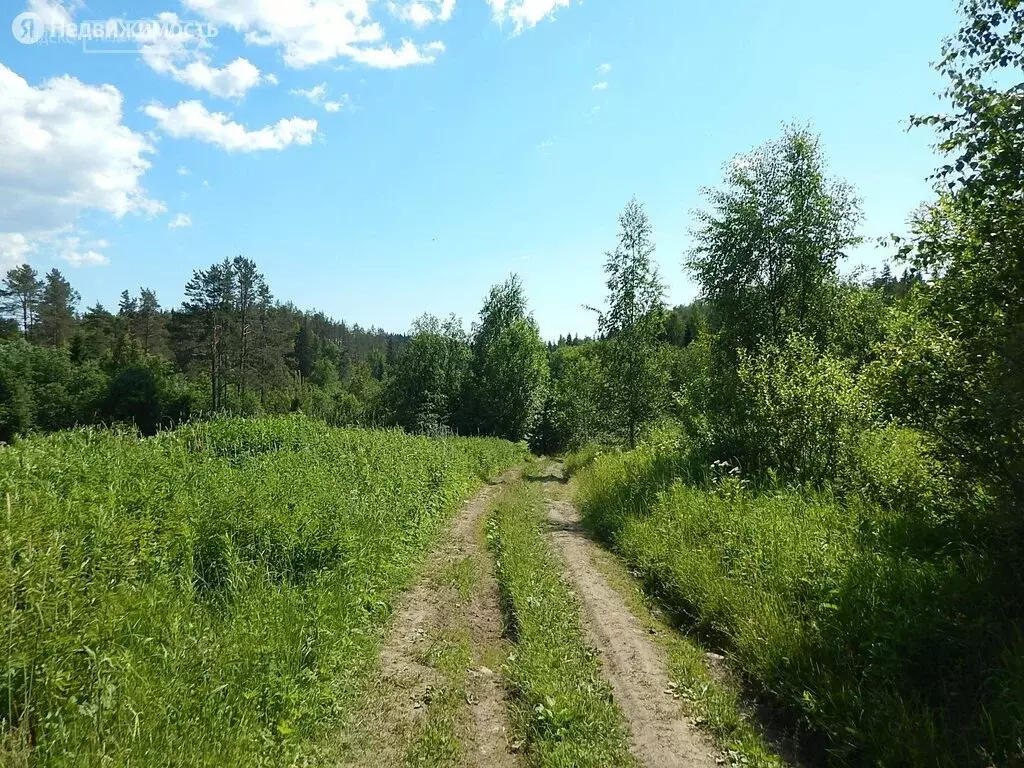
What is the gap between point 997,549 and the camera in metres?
5.71

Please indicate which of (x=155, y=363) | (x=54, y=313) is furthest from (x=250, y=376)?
(x=54, y=313)

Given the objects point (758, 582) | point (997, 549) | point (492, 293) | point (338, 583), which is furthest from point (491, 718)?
point (492, 293)

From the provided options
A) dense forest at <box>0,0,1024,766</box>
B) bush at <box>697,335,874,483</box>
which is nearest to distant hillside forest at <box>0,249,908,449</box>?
dense forest at <box>0,0,1024,766</box>

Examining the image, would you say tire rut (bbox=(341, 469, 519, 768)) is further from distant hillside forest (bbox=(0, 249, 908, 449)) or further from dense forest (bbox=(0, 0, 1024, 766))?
distant hillside forest (bbox=(0, 249, 908, 449))

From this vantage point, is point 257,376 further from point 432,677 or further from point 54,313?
point 432,677

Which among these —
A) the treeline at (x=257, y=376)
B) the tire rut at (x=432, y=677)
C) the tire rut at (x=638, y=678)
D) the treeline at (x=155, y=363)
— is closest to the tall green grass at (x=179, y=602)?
the tire rut at (x=432, y=677)

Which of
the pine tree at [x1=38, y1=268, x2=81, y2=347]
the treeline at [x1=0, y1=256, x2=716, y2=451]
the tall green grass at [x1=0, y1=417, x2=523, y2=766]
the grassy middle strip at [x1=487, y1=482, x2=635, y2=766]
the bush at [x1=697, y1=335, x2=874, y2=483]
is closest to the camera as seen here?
the tall green grass at [x1=0, y1=417, x2=523, y2=766]

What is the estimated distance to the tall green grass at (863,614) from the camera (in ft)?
13.4

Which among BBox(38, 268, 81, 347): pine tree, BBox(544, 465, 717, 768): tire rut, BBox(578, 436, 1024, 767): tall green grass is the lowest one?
BBox(544, 465, 717, 768): tire rut

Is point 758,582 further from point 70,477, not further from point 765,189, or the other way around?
point 765,189

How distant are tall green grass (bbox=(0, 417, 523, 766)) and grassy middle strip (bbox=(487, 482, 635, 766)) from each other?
1.67 m

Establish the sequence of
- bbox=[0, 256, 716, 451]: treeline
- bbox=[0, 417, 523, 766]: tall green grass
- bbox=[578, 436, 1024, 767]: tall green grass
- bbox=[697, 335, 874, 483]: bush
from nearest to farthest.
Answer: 1. bbox=[0, 417, 523, 766]: tall green grass
2. bbox=[578, 436, 1024, 767]: tall green grass
3. bbox=[697, 335, 874, 483]: bush
4. bbox=[0, 256, 716, 451]: treeline

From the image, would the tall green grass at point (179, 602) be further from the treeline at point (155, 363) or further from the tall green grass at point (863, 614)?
the treeline at point (155, 363)

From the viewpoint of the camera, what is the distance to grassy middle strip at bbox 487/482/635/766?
4.30 metres
